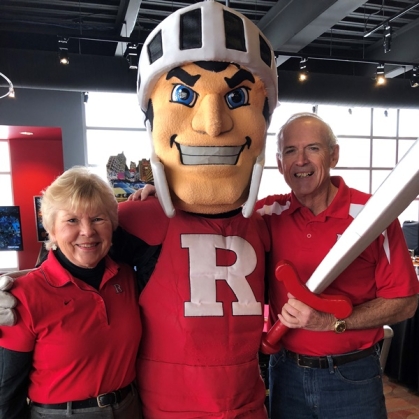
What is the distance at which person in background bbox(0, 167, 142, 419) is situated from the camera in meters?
1.22

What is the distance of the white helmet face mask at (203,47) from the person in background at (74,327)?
26cm

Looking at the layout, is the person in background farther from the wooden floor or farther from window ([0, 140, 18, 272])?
window ([0, 140, 18, 272])

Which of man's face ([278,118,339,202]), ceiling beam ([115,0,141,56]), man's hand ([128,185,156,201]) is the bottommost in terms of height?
man's hand ([128,185,156,201])

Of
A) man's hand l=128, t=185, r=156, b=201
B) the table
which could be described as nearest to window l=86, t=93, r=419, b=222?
the table

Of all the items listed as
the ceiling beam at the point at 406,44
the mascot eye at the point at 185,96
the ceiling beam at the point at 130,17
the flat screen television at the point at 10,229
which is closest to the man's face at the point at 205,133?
the mascot eye at the point at 185,96

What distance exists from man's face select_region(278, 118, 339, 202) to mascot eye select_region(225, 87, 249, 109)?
38cm

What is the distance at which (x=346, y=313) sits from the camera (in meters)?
1.29

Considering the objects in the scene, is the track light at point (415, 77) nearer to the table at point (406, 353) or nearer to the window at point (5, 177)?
the table at point (406, 353)

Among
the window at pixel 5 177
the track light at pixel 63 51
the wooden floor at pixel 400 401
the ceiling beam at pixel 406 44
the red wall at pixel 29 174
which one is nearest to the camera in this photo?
the wooden floor at pixel 400 401

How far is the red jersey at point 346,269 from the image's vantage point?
4.96 feet

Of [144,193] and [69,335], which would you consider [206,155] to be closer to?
[144,193]

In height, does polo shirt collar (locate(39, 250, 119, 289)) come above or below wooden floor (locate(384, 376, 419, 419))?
above

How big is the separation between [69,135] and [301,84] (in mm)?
3838

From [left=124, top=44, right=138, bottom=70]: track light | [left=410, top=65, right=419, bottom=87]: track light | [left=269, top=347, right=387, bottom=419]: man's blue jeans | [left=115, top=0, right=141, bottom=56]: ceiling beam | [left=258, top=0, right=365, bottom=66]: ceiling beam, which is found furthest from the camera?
[left=410, top=65, right=419, bottom=87]: track light
